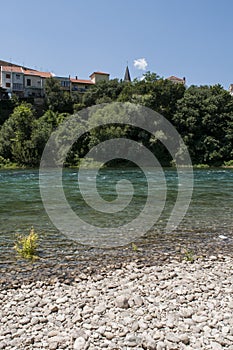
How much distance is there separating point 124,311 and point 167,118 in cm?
5378

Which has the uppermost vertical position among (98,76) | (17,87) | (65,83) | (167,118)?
(98,76)

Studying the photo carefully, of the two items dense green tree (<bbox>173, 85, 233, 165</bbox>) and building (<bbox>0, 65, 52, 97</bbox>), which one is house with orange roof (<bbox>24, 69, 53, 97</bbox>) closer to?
building (<bbox>0, 65, 52, 97</bbox>)

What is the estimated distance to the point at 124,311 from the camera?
480 cm

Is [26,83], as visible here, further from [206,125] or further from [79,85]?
[206,125]

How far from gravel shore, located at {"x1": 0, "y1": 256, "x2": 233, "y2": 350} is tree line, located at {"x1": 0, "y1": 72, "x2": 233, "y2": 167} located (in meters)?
44.4

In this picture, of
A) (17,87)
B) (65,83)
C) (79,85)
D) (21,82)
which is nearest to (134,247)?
(17,87)

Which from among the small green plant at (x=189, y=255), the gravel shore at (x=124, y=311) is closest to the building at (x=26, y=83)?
the small green plant at (x=189, y=255)

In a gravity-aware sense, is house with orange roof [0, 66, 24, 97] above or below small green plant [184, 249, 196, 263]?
above

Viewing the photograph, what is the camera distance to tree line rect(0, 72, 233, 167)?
51.1m

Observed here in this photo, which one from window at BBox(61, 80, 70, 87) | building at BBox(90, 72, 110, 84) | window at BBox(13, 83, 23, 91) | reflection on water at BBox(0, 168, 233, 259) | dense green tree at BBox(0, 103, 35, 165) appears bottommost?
reflection on water at BBox(0, 168, 233, 259)

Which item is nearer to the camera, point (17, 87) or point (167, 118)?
point (167, 118)

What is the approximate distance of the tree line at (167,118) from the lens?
2013 inches

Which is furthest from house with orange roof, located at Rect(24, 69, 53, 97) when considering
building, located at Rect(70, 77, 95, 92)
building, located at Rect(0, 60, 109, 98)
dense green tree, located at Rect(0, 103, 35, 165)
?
dense green tree, located at Rect(0, 103, 35, 165)

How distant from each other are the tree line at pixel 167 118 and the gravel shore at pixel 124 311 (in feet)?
146
